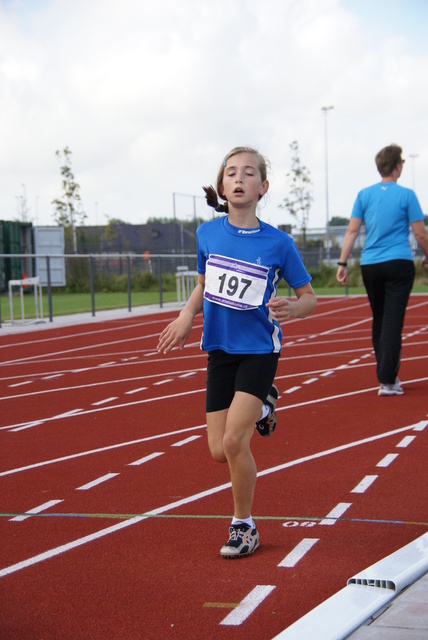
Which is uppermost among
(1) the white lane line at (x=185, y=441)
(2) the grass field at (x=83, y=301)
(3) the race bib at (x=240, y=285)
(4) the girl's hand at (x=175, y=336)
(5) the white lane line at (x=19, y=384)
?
(3) the race bib at (x=240, y=285)

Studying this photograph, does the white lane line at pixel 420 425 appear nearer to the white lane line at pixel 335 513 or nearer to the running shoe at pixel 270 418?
the white lane line at pixel 335 513

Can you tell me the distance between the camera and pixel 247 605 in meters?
3.57

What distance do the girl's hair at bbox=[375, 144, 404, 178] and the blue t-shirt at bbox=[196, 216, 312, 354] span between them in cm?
453

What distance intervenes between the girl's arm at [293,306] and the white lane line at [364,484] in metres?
1.29

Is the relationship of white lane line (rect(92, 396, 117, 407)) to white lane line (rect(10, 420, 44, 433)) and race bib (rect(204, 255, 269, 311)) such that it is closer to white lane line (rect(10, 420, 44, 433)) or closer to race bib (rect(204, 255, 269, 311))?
white lane line (rect(10, 420, 44, 433))

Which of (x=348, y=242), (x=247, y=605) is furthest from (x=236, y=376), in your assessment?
(x=348, y=242)

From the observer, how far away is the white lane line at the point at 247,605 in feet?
11.2

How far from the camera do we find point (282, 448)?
6582mm

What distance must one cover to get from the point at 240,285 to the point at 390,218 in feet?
15.3

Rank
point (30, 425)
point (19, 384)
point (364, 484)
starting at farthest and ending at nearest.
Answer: point (19, 384) < point (30, 425) < point (364, 484)

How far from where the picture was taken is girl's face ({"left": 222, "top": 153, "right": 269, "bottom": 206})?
14.7 feet

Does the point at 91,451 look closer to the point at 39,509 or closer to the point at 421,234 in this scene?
the point at 39,509

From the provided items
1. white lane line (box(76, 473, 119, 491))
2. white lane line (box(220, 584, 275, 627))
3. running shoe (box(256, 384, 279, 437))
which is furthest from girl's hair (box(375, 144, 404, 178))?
white lane line (box(220, 584, 275, 627))

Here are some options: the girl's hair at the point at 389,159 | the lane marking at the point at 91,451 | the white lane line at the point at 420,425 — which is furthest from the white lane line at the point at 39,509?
the girl's hair at the point at 389,159
